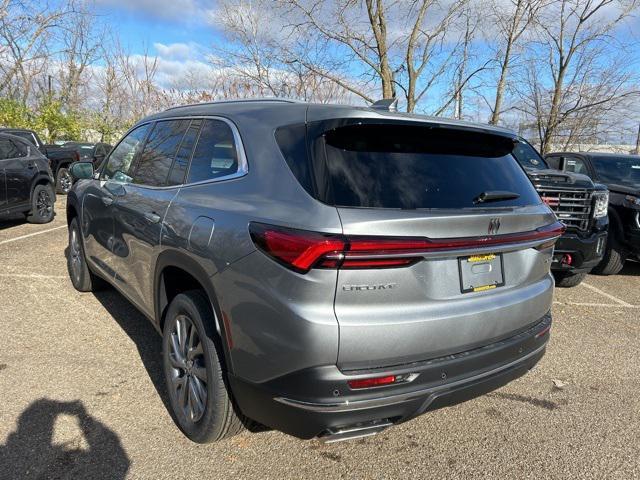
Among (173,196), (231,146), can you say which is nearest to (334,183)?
(231,146)

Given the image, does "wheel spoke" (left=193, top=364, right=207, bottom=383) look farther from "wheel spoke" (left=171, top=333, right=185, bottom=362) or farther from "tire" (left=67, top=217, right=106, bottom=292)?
"tire" (left=67, top=217, right=106, bottom=292)

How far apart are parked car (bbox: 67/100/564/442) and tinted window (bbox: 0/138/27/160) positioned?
25.0 feet

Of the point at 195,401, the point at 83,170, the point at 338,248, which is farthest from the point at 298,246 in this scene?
the point at 83,170

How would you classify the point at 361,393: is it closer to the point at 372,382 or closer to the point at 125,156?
the point at 372,382

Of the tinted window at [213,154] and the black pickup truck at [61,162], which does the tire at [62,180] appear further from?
the tinted window at [213,154]

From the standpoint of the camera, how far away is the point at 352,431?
2.15 m

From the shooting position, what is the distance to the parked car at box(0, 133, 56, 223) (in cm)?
862

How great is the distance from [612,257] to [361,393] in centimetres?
643

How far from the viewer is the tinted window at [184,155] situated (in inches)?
120

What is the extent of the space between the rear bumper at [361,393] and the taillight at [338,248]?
44cm

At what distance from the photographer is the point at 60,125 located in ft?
71.5

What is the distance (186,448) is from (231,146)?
1.67m

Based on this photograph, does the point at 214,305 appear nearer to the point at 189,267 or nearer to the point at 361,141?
the point at 189,267

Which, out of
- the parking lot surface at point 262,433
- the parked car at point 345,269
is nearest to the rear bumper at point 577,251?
the parking lot surface at point 262,433
